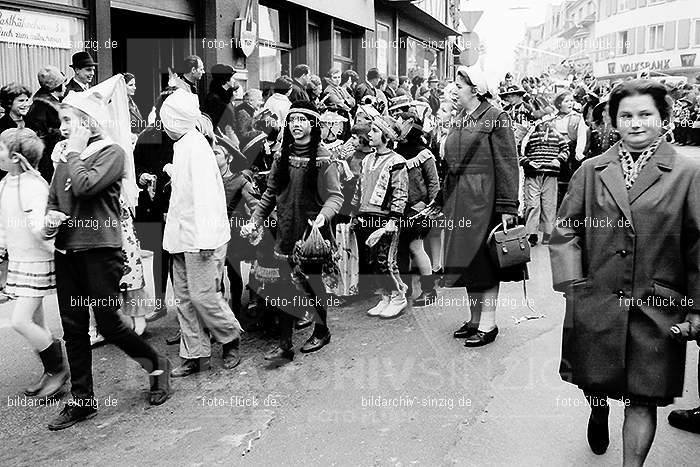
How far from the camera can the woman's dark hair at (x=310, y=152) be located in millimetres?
5449

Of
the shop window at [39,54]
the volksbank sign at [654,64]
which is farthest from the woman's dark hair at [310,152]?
the volksbank sign at [654,64]

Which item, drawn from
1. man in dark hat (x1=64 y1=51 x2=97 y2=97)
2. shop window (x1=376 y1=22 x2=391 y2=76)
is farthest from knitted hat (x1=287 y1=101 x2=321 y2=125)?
shop window (x1=376 y1=22 x2=391 y2=76)

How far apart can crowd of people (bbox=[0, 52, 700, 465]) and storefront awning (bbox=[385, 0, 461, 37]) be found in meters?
14.5

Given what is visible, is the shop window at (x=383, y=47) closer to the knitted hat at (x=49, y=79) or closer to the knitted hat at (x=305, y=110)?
the knitted hat at (x=49, y=79)

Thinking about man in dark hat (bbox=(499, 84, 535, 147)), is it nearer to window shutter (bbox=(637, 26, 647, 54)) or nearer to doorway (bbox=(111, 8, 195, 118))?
doorway (bbox=(111, 8, 195, 118))

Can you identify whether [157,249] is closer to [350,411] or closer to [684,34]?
[350,411]

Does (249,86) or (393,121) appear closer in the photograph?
(393,121)

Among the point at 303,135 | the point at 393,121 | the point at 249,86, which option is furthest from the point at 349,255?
the point at 249,86

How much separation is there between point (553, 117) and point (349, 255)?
15.6ft

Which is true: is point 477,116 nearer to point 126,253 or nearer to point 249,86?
point 126,253

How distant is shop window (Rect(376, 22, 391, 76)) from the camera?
70.0 feet

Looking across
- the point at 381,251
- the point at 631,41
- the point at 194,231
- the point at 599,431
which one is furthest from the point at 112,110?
the point at 631,41

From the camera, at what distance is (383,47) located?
21984 millimetres

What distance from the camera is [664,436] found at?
162 inches
